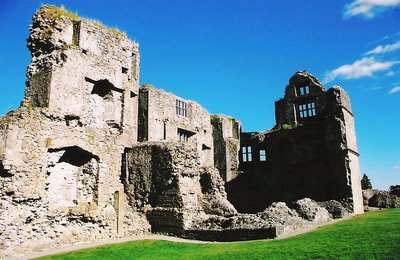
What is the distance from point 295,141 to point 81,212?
1974cm

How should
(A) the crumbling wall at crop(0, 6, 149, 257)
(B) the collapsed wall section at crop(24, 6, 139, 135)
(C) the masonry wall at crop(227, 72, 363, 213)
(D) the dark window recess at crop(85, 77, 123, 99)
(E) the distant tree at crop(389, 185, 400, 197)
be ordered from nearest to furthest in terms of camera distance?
(A) the crumbling wall at crop(0, 6, 149, 257)
(B) the collapsed wall section at crop(24, 6, 139, 135)
(D) the dark window recess at crop(85, 77, 123, 99)
(C) the masonry wall at crop(227, 72, 363, 213)
(E) the distant tree at crop(389, 185, 400, 197)

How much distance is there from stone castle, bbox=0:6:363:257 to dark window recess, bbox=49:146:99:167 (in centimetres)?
6

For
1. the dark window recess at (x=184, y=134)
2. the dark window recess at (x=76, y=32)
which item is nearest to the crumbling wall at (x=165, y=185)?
the dark window recess at (x=76, y=32)

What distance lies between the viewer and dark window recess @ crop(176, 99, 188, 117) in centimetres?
3091

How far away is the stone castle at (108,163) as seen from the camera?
51.0 feet

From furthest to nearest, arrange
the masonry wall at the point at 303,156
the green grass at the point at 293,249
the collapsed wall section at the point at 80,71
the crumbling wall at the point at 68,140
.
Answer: the masonry wall at the point at 303,156 → the collapsed wall section at the point at 80,71 → the crumbling wall at the point at 68,140 → the green grass at the point at 293,249

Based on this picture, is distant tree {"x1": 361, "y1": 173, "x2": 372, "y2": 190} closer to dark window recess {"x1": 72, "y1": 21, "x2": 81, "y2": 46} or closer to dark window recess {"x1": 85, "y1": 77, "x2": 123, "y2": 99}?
dark window recess {"x1": 85, "y1": 77, "x2": 123, "y2": 99}

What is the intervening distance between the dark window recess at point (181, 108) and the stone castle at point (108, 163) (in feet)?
3.40

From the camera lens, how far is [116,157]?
805 inches

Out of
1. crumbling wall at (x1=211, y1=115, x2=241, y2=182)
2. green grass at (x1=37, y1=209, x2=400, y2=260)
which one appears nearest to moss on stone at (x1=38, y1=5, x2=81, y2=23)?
green grass at (x1=37, y1=209, x2=400, y2=260)

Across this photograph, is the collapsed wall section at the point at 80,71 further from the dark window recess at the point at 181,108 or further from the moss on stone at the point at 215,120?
the moss on stone at the point at 215,120

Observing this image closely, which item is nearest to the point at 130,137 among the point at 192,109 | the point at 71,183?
the point at 71,183

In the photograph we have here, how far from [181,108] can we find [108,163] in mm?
12357

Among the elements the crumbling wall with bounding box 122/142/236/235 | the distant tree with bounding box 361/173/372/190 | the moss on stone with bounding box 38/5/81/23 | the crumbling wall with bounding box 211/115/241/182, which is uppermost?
the moss on stone with bounding box 38/5/81/23
